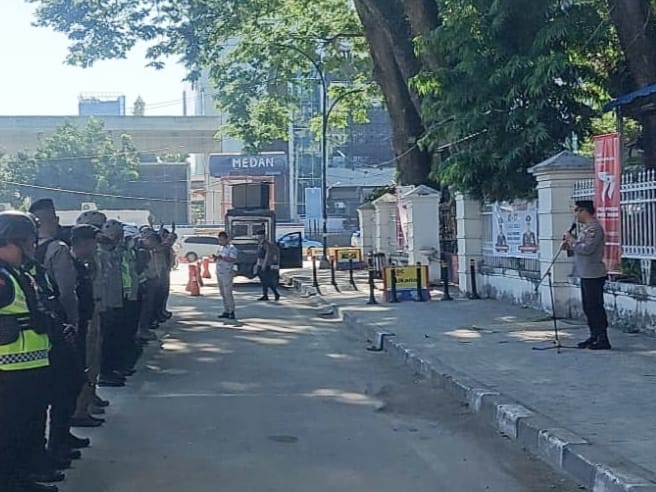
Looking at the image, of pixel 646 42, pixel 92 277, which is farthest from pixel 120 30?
pixel 92 277

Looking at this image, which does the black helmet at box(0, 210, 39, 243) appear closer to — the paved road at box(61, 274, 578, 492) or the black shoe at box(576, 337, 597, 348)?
the paved road at box(61, 274, 578, 492)

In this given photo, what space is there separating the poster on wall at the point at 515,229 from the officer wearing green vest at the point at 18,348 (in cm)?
1292

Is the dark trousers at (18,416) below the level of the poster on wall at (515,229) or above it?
below

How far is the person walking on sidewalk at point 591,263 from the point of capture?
12180 mm

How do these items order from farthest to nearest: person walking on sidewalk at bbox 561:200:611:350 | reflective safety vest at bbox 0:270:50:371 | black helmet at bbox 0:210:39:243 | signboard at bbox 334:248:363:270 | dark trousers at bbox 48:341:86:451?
signboard at bbox 334:248:363:270 → person walking on sidewalk at bbox 561:200:611:350 → dark trousers at bbox 48:341:86:451 → black helmet at bbox 0:210:39:243 → reflective safety vest at bbox 0:270:50:371

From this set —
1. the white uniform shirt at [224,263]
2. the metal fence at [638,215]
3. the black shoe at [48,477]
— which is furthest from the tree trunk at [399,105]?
the black shoe at [48,477]

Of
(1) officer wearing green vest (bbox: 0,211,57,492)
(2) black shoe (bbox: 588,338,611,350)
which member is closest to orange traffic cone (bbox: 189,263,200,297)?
(2) black shoe (bbox: 588,338,611,350)

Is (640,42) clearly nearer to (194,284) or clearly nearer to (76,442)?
(76,442)

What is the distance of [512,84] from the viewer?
18.8 m

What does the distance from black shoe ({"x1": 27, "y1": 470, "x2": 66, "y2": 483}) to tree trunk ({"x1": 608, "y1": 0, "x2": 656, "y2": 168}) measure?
11148 mm

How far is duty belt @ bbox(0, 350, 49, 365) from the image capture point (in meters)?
6.02

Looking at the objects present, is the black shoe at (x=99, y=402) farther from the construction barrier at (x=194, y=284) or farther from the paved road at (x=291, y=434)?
the construction barrier at (x=194, y=284)

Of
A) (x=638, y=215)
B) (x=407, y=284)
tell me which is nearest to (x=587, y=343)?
(x=638, y=215)

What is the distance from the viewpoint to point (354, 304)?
21781mm
